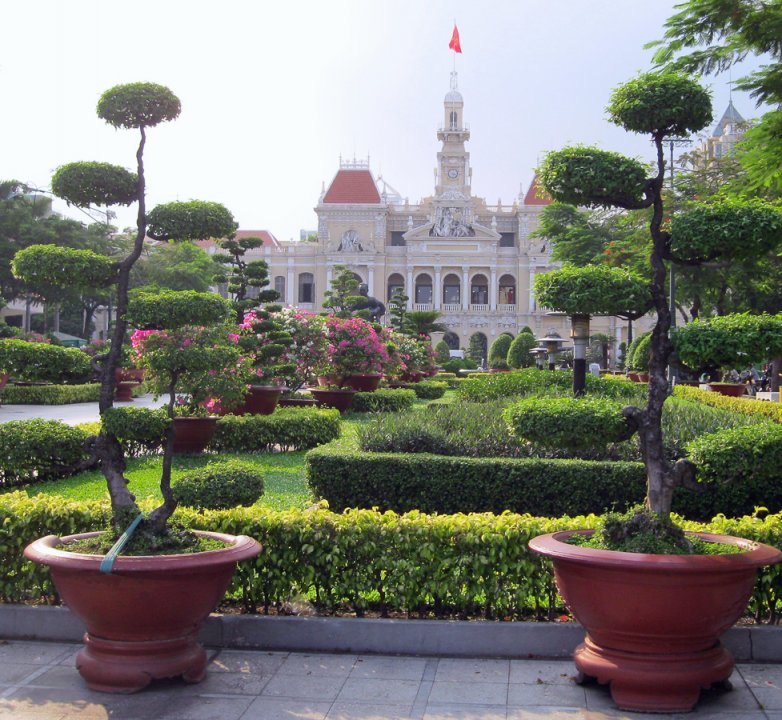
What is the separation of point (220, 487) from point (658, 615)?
3.36 m

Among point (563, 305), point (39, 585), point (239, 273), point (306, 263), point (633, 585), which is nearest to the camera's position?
point (633, 585)

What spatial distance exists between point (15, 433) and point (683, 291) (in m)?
17.4

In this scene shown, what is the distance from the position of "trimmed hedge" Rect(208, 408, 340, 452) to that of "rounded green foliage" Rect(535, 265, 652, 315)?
22.0 feet

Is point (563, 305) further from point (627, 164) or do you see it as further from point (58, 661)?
point (58, 661)

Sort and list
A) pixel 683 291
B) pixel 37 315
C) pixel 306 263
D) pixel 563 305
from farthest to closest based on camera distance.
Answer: pixel 306 263 → pixel 37 315 → pixel 683 291 → pixel 563 305

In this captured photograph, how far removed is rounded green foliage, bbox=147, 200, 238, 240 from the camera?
15.6 feet

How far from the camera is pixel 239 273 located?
577 inches

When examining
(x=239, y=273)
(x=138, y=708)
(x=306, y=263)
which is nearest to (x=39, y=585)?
(x=138, y=708)

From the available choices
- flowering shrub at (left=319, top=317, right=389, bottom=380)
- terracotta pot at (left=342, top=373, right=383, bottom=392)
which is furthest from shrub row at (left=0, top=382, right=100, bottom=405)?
terracotta pot at (left=342, top=373, right=383, bottom=392)

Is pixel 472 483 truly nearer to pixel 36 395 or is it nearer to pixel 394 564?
pixel 394 564

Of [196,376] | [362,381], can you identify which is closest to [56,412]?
[362,381]

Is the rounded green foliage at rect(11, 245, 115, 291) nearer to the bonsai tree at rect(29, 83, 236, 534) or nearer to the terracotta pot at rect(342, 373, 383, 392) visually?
the bonsai tree at rect(29, 83, 236, 534)

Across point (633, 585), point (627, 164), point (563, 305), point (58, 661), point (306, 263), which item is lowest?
point (58, 661)

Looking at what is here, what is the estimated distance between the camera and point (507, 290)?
63875 millimetres
